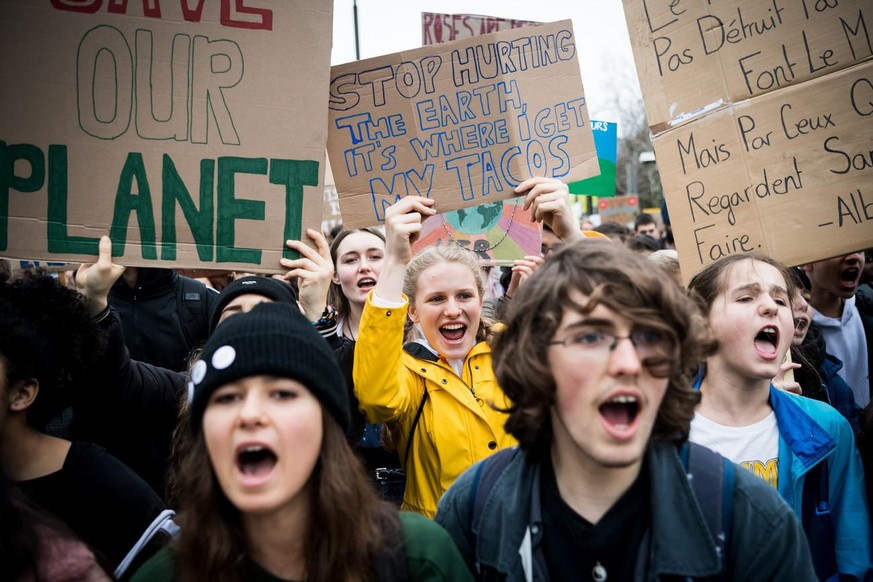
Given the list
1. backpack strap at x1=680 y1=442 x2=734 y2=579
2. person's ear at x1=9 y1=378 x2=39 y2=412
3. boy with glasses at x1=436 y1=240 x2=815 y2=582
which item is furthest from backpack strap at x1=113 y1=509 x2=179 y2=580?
backpack strap at x1=680 y1=442 x2=734 y2=579

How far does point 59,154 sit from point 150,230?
1.42 feet

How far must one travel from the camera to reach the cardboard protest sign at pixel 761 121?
3.32 meters

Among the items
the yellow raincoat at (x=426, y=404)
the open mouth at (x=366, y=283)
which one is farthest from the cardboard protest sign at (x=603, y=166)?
the yellow raincoat at (x=426, y=404)

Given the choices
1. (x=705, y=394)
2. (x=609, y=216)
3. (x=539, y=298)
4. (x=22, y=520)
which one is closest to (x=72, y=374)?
(x=22, y=520)

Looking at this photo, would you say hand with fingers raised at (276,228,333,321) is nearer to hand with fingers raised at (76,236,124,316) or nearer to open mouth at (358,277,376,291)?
hand with fingers raised at (76,236,124,316)

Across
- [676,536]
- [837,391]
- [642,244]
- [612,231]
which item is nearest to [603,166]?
[642,244]

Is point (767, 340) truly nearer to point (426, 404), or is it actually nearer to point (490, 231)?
point (426, 404)

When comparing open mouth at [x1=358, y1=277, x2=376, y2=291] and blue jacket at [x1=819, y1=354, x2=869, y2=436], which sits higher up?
open mouth at [x1=358, y1=277, x2=376, y2=291]

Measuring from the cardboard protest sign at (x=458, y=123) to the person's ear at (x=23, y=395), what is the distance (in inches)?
58.2

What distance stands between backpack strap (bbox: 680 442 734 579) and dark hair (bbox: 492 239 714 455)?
9 centimetres

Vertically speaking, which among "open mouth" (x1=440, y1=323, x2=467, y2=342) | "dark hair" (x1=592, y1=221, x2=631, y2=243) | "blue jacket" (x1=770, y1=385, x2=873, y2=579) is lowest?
"blue jacket" (x1=770, y1=385, x2=873, y2=579)

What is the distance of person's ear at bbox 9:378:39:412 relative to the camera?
7.41 ft

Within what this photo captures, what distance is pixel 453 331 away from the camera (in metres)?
3.23

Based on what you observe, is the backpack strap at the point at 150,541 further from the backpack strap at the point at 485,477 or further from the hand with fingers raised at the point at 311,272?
the hand with fingers raised at the point at 311,272
